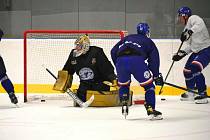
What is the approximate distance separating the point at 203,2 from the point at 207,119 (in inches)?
134

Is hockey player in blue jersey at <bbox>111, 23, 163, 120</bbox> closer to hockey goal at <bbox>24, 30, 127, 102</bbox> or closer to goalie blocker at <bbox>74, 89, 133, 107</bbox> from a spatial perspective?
goalie blocker at <bbox>74, 89, 133, 107</bbox>

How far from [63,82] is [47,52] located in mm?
1280

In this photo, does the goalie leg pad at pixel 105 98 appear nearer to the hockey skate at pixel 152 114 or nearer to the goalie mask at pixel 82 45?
the goalie mask at pixel 82 45

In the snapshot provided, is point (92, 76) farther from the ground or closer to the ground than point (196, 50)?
closer to the ground

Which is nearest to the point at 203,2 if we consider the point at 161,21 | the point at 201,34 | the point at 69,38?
the point at 161,21

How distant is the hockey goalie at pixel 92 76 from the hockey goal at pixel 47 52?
0.90 meters

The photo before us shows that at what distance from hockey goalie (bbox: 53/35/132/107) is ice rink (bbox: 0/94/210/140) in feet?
0.59

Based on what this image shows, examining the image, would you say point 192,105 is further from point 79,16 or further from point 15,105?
point 79,16

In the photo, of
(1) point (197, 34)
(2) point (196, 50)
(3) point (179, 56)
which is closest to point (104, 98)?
(3) point (179, 56)

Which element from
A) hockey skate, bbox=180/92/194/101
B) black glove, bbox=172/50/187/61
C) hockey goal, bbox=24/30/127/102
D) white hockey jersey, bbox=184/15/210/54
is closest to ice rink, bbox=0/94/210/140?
hockey skate, bbox=180/92/194/101

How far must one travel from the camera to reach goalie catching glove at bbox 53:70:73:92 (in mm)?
6961

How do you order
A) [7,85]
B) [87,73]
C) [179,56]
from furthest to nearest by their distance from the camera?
[179,56]
[87,73]
[7,85]

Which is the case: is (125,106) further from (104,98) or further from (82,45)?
(82,45)

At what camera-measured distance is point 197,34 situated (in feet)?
24.6
